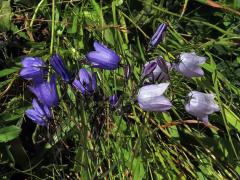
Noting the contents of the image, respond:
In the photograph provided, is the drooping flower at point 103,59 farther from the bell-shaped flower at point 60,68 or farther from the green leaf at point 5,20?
the green leaf at point 5,20

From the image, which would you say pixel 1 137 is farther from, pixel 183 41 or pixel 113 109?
pixel 183 41

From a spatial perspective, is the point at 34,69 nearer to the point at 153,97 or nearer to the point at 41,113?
the point at 41,113

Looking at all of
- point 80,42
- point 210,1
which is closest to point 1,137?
point 80,42

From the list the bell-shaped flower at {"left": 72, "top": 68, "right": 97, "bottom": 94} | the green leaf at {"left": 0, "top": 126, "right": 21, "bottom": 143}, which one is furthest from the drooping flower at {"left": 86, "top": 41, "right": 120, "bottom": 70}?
the green leaf at {"left": 0, "top": 126, "right": 21, "bottom": 143}

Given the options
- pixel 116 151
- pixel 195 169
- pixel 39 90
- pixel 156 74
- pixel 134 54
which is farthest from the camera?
pixel 134 54

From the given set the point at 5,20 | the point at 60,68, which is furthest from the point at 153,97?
the point at 5,20

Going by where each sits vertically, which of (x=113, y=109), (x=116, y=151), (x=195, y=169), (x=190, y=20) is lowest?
(x=195, y=169)
